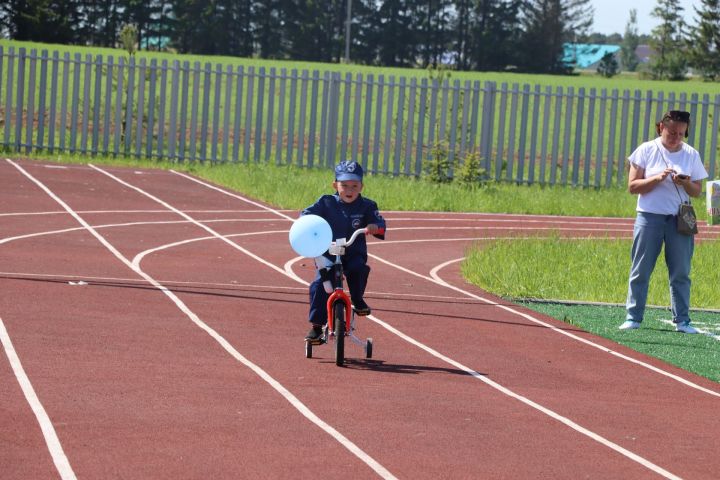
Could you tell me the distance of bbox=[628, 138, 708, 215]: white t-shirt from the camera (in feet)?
37.1

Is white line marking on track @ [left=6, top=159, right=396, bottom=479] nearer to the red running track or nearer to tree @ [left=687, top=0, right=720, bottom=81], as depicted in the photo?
the red running track

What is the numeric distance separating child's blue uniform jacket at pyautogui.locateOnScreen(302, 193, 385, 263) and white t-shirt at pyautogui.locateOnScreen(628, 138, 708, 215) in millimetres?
3076

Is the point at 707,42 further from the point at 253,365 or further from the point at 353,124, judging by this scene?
the point at 253,365

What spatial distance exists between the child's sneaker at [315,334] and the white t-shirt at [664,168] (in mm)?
3405

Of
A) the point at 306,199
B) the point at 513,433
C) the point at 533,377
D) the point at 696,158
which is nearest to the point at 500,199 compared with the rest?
the point at 306,199

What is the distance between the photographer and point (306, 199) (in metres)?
20.8

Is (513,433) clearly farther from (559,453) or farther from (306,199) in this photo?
(306,199)

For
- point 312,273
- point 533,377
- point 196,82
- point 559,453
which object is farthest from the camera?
point 196,82

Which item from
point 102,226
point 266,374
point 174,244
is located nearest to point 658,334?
point 266,374

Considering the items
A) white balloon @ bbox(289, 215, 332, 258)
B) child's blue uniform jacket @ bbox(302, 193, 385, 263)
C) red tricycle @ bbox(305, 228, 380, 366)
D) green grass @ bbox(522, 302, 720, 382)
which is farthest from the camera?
green grass @ bbox(522, 302, 720, 382)

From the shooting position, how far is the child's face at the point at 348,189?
362 inches

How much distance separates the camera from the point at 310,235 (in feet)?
28.7

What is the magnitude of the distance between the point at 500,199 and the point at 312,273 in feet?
29.5

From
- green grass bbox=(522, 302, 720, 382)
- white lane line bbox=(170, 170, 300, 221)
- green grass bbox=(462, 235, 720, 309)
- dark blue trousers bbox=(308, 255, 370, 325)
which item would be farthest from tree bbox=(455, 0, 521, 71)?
dark blue trousers bbox=(308, 255, 370, 325)
